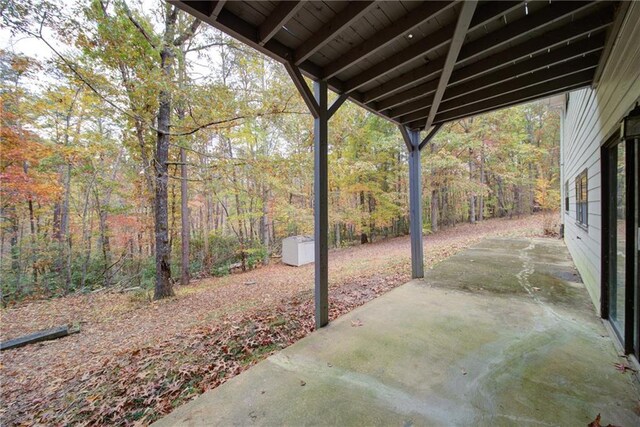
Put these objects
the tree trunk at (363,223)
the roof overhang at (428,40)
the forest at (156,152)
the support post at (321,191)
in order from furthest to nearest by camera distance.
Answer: the tree trunk at (363,223)
the forest at (156,152)
the support post at (321,191)
the roof overhang at (428,40)

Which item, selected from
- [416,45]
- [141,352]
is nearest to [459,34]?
[416,45]

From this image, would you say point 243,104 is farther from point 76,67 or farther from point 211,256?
point 211,256

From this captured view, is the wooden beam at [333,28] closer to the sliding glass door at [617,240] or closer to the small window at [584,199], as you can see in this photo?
the sliding glass door at [617,240]

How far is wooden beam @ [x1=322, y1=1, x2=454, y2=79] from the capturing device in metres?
1.80

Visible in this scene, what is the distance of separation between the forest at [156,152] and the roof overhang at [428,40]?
3454mm

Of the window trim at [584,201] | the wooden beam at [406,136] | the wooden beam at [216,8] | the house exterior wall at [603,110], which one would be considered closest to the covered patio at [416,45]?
the wooden beam at [216,8]

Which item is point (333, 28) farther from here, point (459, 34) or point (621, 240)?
point (621, 240)

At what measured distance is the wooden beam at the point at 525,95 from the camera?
296cm

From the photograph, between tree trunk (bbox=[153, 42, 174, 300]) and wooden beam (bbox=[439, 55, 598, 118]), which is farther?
tree trunk (bbox=[153, 42, 174, 300])

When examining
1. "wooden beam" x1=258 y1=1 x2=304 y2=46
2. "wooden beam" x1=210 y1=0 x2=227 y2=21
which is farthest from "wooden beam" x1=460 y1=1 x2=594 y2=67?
"wooden beam" x1=210 y1=0 x2=227 y2=21

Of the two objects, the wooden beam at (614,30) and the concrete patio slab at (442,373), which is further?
the wooden beam at (614,30)

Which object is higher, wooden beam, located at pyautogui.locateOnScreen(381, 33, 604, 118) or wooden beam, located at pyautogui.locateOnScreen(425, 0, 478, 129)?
wooden beam, located at pyautogui.locateOnScreen(381, 33, 604, 118)

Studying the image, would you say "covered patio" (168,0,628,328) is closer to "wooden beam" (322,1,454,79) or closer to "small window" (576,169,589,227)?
"wooden beam" (322,1,454,79)

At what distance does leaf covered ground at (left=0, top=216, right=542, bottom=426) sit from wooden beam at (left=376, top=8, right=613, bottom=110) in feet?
10.4
